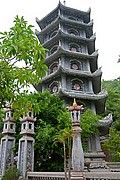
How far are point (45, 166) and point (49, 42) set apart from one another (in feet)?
36.7

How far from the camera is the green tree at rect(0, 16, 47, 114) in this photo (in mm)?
2620

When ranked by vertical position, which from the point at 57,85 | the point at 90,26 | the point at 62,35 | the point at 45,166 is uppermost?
the point at 90,26

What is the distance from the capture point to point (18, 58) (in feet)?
9.31

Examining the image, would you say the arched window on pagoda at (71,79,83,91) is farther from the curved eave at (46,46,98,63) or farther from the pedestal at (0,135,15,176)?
the pedestal at (0,135,15,176)

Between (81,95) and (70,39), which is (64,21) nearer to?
(70,39)

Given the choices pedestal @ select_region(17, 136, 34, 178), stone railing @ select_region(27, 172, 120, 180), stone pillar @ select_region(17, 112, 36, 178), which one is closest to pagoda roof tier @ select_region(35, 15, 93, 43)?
stone pillar @ select_region(17, 112, 36, 178)

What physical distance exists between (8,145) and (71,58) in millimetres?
9635

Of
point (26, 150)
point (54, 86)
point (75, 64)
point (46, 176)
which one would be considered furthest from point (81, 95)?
point (46, 176)

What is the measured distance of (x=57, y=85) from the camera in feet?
49.8

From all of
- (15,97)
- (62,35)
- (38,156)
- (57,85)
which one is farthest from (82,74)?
(15,97)

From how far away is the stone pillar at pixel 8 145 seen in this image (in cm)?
793

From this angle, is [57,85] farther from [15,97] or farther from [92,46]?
[15,97]

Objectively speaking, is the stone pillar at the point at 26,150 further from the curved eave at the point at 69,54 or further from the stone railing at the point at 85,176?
the curved eave at the point at 69,54

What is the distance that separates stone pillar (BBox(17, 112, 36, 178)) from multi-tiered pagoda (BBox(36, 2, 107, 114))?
5.19 m
